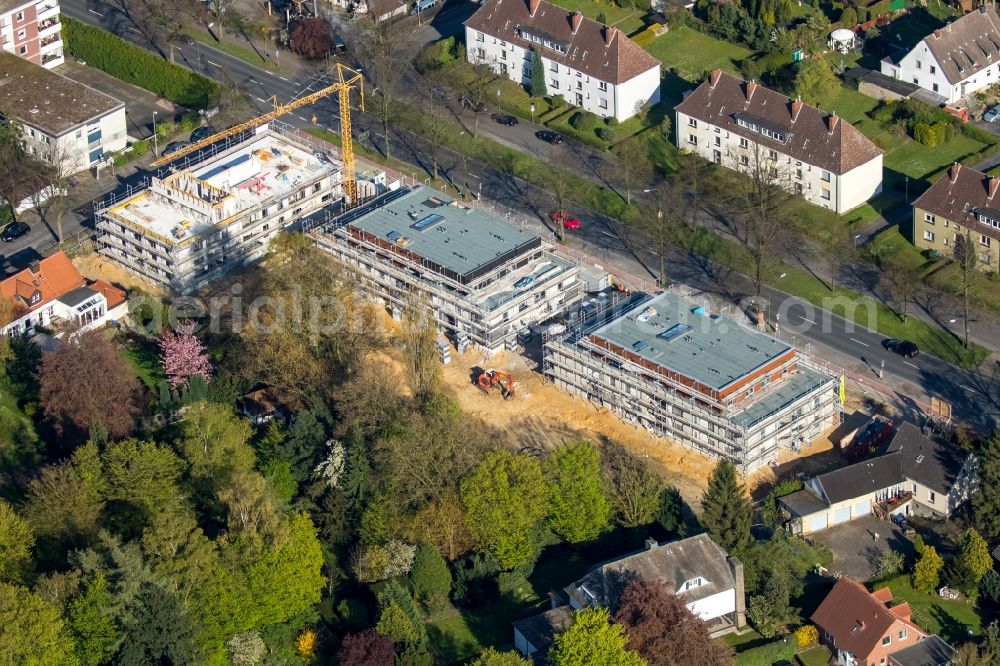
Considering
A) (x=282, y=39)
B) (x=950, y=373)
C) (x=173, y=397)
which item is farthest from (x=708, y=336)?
(x=282, y=39)

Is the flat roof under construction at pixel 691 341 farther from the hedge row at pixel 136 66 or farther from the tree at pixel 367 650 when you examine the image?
the hedge row at pixel 136 66

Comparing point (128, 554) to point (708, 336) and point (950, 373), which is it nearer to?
point (708, 336)

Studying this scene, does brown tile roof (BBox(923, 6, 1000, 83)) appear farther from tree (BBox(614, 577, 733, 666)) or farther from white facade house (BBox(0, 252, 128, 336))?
white facade house (BBox(0, 252, 128, 336))

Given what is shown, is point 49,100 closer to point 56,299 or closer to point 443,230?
point 56,299

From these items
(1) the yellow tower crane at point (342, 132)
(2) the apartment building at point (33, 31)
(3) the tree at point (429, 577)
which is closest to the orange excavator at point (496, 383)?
(3) the tree at point (429, 577)

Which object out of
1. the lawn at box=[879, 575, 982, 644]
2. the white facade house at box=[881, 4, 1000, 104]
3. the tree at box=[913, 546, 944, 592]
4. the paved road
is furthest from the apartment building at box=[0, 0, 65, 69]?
the tree at box=[913, 546, 944, 592]

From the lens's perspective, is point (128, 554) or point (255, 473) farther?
point (255, 473)
